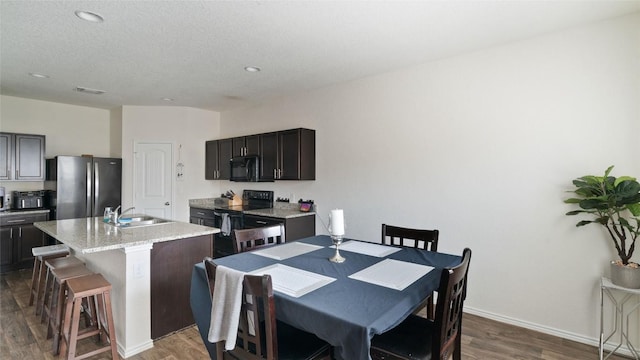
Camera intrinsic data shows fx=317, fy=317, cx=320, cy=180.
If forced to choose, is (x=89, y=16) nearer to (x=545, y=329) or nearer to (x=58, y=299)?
(x=58, y=299)

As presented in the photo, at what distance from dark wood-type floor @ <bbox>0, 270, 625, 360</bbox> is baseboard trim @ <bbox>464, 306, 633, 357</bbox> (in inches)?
1.7

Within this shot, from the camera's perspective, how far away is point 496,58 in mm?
2951

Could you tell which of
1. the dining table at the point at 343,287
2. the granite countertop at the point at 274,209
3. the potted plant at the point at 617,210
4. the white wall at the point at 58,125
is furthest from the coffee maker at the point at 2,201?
the potted plant at the point at 617,210

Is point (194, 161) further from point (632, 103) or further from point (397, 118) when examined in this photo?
point (632, 103)

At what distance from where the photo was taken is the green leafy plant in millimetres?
2186

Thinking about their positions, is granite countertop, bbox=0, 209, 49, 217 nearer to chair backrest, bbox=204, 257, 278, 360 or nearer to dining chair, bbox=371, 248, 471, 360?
chair backrest, bbox=204, 257, 278, 360

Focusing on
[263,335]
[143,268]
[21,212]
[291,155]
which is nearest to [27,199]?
[21,212]

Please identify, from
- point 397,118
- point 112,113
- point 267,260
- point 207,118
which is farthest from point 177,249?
point 112,113

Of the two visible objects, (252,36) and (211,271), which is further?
(252,36)

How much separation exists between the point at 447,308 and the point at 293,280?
0.74m

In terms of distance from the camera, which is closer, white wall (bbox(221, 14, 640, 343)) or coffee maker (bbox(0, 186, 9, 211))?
white wall (bbox(221, 14, 640, 343))

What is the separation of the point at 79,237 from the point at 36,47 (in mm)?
1897

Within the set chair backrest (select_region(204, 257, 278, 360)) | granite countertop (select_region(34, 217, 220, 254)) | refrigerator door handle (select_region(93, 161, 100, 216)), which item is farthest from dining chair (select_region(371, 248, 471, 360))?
refrigerator door handle (select_region(93, 161, 100, 216))

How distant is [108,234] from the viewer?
2.63 m
